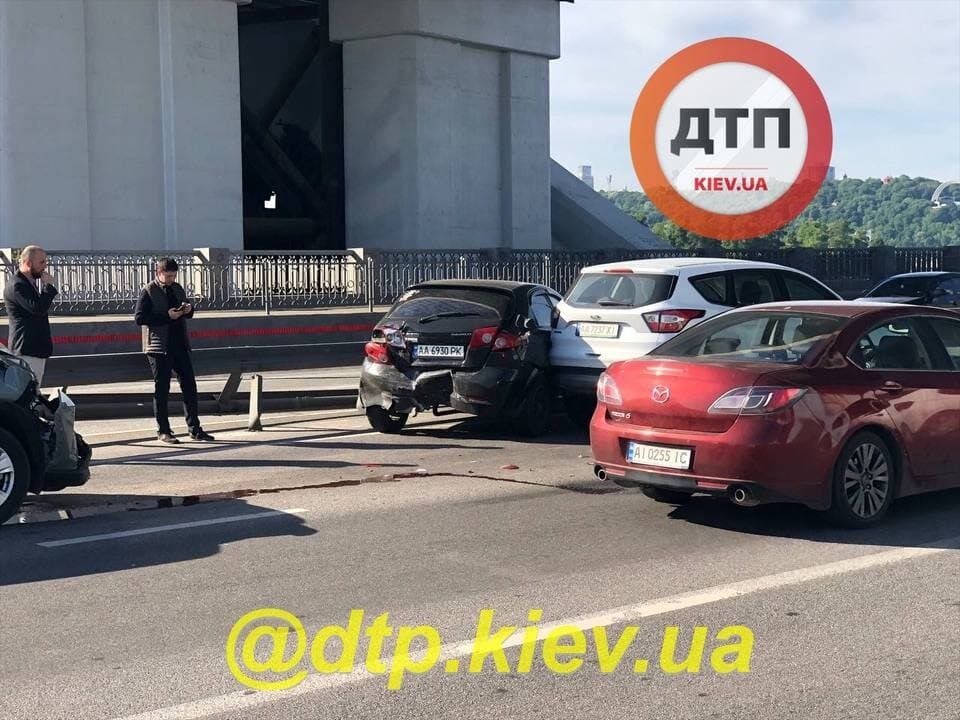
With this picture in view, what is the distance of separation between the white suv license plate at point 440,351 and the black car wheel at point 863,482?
5.21 metres

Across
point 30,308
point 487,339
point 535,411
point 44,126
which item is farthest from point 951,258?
point 30,308

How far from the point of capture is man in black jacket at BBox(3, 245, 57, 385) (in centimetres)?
1223

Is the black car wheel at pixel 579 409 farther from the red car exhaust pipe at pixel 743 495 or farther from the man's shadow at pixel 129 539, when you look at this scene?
the red car exhaust pipe at pixel 743 495

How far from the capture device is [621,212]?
48.8 meters

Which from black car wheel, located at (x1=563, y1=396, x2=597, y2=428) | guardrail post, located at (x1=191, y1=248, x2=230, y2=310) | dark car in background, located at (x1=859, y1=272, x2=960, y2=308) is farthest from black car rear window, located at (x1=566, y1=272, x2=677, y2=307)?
guardrail post, located at (x1=191, y1=248, x2=230, y2=310)

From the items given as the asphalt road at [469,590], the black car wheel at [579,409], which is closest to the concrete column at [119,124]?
the black car wheel at [579,409]

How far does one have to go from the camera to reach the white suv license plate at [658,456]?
866cm

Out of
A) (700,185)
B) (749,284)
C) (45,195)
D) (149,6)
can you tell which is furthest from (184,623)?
(700,185)

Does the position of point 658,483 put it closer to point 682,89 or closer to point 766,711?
point 766,711

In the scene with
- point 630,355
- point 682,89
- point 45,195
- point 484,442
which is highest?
point 682,89

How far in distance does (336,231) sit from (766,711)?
35267 mm

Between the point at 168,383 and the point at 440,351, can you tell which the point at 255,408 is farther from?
the point at 440,351

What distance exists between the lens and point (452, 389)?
1321cm

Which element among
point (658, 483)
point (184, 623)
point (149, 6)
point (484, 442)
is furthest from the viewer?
point (149, 6)
